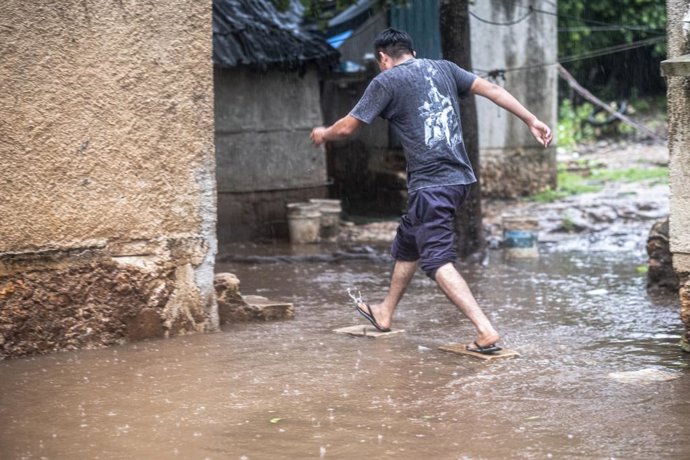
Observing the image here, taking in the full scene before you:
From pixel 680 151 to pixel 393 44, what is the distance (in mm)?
1752

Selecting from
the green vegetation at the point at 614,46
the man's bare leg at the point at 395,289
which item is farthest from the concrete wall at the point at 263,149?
the green vegetation at the point at 614,46

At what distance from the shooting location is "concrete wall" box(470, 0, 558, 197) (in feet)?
50.5

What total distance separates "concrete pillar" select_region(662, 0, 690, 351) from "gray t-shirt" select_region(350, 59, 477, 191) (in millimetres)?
1175

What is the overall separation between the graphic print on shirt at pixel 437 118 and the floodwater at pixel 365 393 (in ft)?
4.05

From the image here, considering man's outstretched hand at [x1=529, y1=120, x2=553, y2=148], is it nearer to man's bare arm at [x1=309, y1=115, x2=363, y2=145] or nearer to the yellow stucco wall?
man's bare arm at [x1=309, y1=115, x2=363, y2=145]

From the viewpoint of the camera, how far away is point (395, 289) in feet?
19.4

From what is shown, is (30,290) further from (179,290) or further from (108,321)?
(179,290)

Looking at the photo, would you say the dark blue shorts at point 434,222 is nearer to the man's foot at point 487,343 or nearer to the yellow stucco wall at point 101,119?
the man's foot at point 487,343

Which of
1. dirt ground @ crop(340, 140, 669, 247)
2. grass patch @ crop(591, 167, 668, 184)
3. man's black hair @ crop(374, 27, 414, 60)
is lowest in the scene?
dirt ground @ crop(340, 140, 669, 247)

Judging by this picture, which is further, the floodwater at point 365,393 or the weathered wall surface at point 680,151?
the weathered wall surface at point 680,151

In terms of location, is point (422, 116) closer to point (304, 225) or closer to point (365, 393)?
point (365, 393)

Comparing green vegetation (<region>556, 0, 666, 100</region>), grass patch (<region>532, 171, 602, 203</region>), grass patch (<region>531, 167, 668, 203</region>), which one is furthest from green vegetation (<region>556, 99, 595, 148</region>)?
grass patch (<region>532, 171, 602, 203</region>)

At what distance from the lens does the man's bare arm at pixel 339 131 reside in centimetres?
547

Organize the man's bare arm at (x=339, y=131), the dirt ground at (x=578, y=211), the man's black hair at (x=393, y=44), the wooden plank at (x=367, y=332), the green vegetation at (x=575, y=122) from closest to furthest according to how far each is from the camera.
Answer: the man's bare arm at (x=339, y=131) < the man's black hair at (x=393, y=44) < the wooden plank at (x=367, y=332) < the dirt ground at (x=578, y=211) < the green vegetation at (x=575, y=122)
